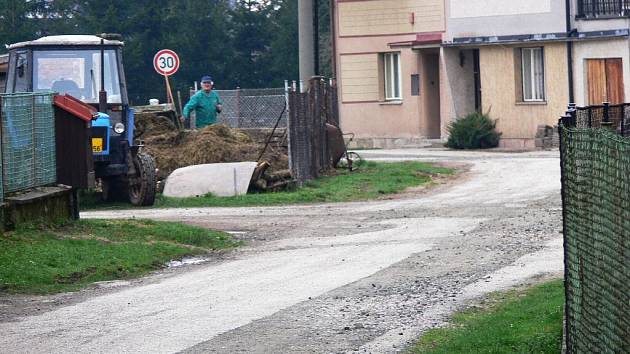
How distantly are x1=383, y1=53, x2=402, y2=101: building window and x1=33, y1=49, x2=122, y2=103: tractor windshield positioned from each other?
2091 centimetres

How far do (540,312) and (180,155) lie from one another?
15.9 metres

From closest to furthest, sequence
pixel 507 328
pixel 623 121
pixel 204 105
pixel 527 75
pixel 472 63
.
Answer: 1. pixel 507 328
2. pixel 623 121
3. pixel 204 105
4. pixel 527 75
5. pixel 472 63

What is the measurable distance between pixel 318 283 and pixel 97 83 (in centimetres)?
995

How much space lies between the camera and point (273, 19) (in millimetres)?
63500

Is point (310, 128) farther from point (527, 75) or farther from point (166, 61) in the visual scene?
point (527, 75)

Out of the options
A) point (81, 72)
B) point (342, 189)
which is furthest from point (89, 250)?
point (342, 189)

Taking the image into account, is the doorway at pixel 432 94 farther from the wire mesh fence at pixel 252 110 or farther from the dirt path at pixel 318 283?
the dirt path at pixel 318 283

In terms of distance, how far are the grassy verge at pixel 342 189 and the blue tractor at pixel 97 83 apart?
0.99 metres

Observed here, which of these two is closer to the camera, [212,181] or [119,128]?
[119,128]

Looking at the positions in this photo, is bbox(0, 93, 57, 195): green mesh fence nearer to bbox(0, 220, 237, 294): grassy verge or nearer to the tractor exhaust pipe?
bbox(0, 220, 237, 294): grassy verge

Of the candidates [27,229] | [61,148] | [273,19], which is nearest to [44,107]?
[61,148]

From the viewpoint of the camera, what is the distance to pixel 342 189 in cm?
2522

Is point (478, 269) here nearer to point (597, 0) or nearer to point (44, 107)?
point (44, 107)

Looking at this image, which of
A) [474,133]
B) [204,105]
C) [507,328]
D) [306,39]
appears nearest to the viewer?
[507,328]
